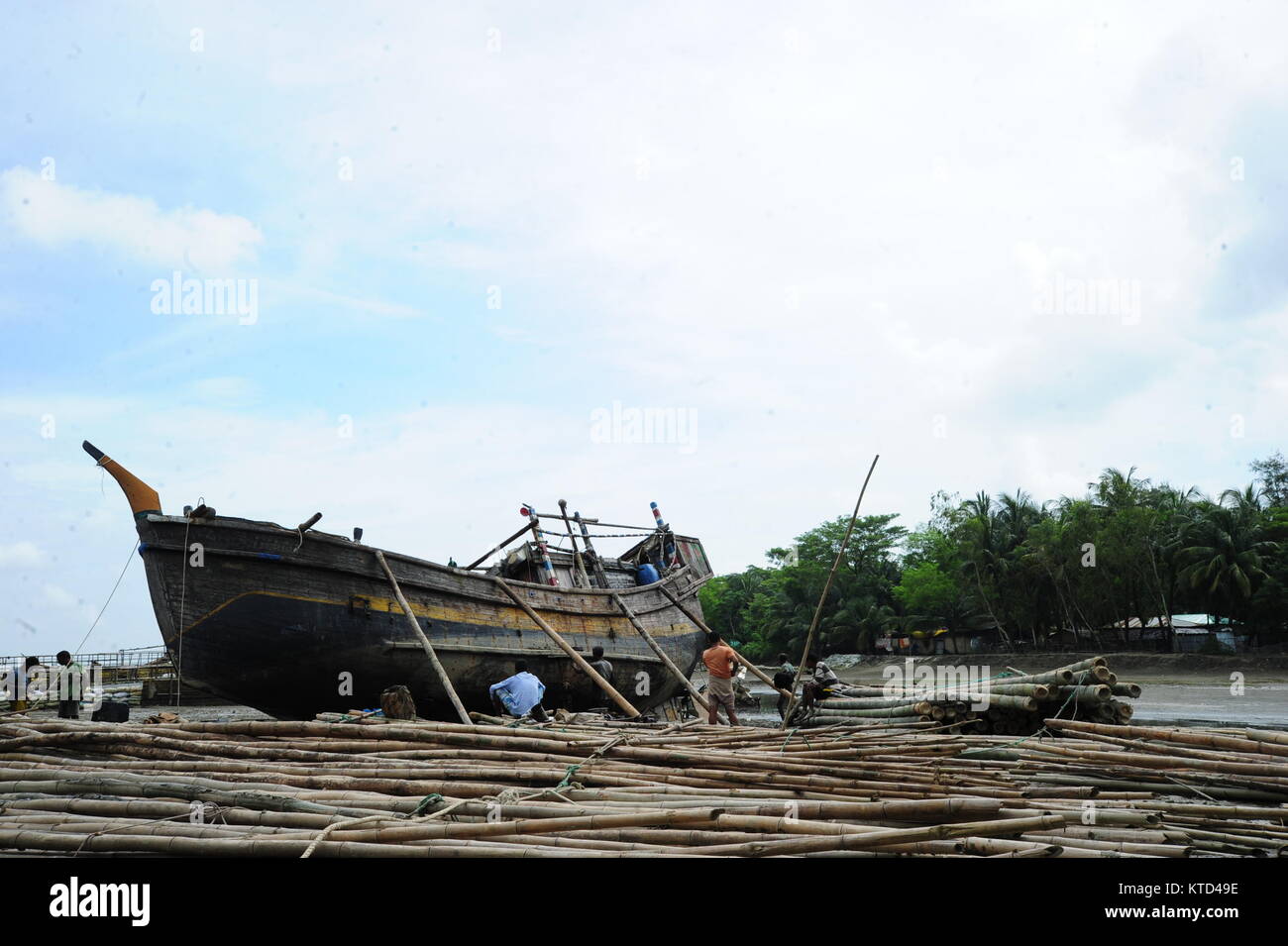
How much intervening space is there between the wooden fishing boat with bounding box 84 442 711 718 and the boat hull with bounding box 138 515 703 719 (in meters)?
0.02

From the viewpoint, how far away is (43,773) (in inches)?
241

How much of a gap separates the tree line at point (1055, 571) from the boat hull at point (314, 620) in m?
29.7

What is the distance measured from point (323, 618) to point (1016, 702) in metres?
8.95

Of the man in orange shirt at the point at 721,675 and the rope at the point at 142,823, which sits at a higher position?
the rope at the point at 142,823

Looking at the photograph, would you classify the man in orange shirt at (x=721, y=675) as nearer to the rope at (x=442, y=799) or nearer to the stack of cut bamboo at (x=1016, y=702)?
the stack of cut bamboo at (x=1016, y=702)

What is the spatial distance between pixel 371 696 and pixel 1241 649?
37.6 meters

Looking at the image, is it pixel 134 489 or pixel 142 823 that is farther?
pixel 134 489

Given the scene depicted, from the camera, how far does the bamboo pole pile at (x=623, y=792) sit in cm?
432

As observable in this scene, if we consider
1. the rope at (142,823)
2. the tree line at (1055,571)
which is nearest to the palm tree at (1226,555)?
the tree line at (1055,571)

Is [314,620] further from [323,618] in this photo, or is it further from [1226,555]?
[1226,555]

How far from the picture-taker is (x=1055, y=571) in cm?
4384

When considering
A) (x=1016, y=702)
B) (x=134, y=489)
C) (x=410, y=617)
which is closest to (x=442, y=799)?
(x=1016, y=702)

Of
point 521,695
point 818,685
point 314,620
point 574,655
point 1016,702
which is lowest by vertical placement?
point 521,695
